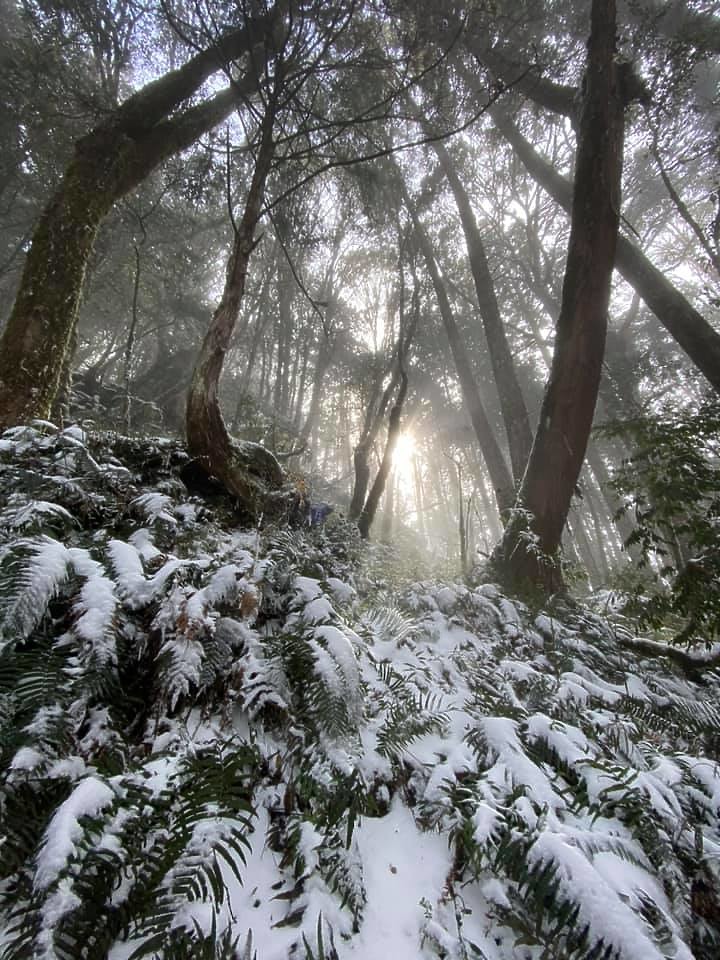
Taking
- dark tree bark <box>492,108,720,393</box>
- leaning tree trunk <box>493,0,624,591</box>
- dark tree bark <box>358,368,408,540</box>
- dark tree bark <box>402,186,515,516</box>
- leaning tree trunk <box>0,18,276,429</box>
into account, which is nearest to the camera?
leaning tree trunk <box>0,18,276,429</box>

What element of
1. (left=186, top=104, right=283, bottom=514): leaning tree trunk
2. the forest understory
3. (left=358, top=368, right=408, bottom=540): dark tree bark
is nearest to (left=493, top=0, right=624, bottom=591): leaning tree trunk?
the forest understory

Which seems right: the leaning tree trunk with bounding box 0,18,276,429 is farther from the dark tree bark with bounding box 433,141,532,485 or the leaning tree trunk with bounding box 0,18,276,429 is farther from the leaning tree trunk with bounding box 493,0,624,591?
the dark tree bark with bounding box 433,141,532,485

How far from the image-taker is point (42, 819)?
1.00m

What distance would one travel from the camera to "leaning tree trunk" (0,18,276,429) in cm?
333

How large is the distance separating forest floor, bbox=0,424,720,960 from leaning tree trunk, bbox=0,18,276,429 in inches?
65.5

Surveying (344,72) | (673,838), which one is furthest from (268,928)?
(344,72)

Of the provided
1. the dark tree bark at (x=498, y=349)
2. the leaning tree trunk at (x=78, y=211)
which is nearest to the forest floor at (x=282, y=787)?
the leaning tree trunk at (x=78, y=211)

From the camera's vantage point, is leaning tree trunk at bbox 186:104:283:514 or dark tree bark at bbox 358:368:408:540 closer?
leaning tree trunk at bbox 186:104:283:514

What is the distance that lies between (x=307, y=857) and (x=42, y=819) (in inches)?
27.5

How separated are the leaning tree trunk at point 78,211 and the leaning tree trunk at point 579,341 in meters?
3.58

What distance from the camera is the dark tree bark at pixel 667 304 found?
4902mm

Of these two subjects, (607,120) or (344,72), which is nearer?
(607,120)

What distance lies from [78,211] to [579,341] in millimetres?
5333

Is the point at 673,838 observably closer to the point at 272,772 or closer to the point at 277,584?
the point at 272,772
